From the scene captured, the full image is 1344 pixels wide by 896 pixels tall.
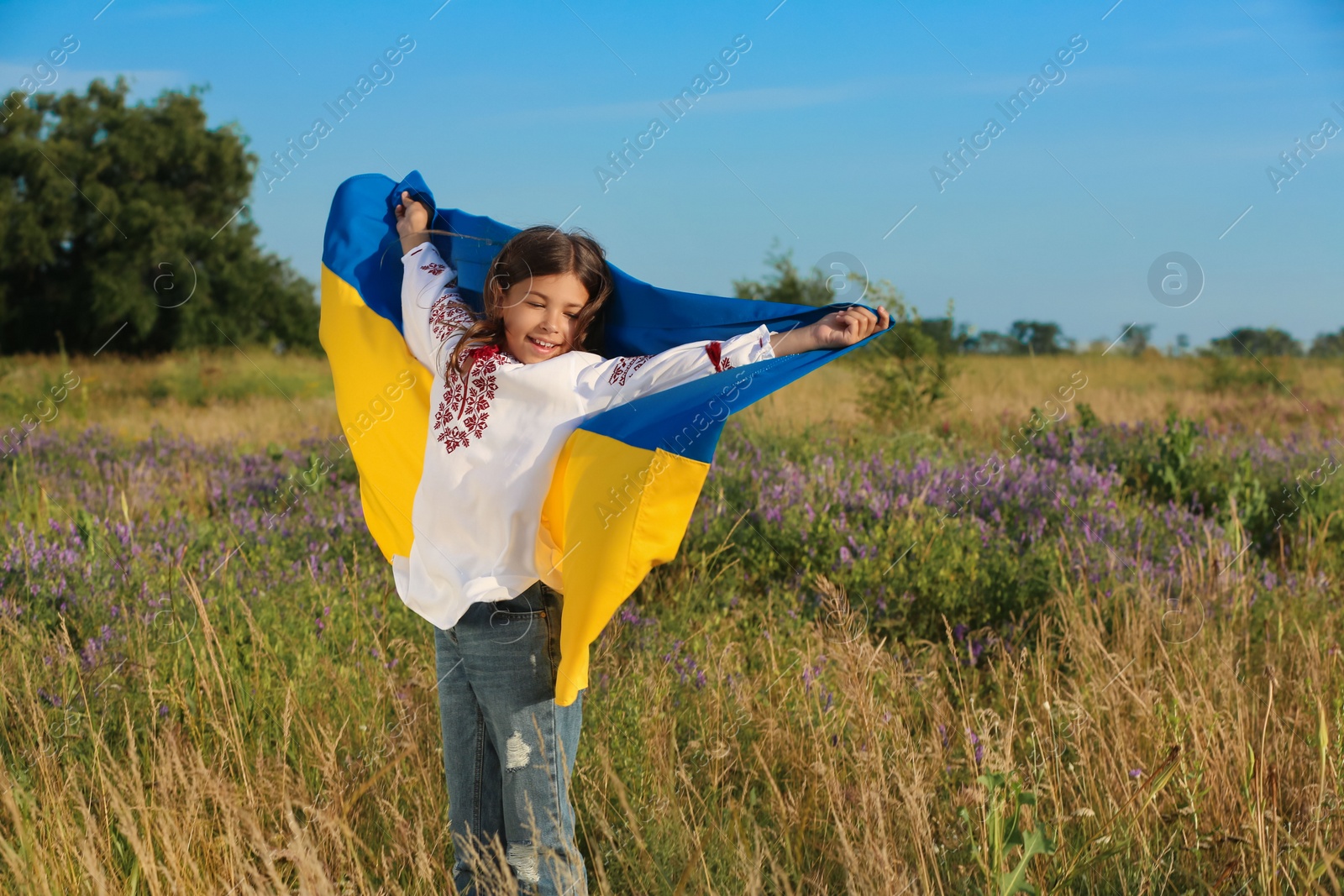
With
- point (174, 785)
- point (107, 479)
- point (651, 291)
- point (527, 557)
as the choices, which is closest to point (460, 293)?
point (651, 291)

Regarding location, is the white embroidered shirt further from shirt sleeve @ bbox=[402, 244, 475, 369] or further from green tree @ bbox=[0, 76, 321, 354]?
green tree @ bbox=[0, 76, 321, 354]

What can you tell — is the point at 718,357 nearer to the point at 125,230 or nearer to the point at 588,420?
the point at 588,420

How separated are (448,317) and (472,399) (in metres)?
0.30

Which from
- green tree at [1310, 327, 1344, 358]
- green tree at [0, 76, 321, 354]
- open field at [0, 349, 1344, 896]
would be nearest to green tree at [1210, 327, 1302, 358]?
green tree at [1310, 327, 1344, 358]

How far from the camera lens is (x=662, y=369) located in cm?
220

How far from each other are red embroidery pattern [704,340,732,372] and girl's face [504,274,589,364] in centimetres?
35

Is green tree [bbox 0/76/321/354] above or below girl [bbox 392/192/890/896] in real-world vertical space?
above

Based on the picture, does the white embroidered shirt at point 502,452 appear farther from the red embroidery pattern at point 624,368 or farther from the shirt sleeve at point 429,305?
the shirt sleeve at point 429,305

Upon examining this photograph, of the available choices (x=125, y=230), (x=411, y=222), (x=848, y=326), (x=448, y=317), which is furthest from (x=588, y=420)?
(x=125, y=230)

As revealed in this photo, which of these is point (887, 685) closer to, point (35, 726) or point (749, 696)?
point (749, 696)

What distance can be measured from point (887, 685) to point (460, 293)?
5.78 feet

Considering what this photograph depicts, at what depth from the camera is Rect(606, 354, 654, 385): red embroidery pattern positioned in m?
2.22

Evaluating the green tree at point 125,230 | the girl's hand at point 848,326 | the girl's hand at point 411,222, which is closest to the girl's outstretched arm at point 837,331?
the girl's hand at point 848,326

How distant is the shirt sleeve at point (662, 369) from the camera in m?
2.20
